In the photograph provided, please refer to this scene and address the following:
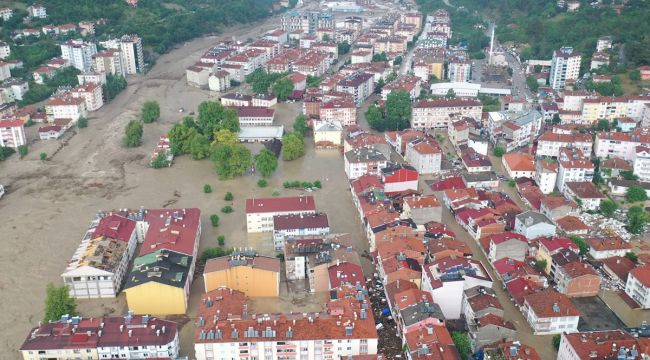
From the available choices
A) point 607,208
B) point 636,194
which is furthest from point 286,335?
point 636,194

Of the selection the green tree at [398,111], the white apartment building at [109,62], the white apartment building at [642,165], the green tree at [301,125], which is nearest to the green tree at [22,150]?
the green tree at [301,125]

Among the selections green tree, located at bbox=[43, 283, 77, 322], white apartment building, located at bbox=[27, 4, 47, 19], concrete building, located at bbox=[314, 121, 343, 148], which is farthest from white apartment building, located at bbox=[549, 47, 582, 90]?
white apartment building, located at bbox=[27, 4, 47, 19]

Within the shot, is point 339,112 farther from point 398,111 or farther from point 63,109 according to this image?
point 63,109

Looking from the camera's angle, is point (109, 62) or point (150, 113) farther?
point (109, 62)

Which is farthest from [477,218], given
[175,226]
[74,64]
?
[74,64]

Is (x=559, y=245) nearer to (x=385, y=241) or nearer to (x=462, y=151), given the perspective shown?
(x=385, y=241)
